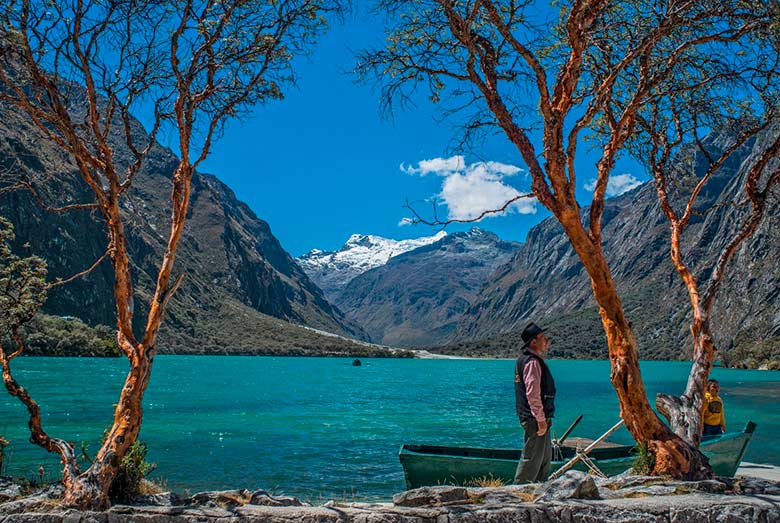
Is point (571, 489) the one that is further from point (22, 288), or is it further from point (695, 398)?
point (22, 288)

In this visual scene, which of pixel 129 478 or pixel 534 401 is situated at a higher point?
pixel 534 401

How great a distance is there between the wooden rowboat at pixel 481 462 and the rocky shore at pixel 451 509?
607cm

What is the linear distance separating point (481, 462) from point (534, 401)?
4.74 meters

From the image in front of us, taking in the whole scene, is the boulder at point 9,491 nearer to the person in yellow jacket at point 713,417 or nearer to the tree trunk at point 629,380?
the tree trunk at point 629,380

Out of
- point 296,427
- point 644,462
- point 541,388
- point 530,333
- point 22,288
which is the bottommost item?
point 296,427

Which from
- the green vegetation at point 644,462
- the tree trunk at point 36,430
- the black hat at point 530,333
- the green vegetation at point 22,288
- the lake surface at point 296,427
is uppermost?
the green vegetation at point 22,288

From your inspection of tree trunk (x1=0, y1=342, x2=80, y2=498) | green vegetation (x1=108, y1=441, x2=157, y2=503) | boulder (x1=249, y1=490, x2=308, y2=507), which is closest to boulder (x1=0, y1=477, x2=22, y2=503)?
tree trunk (x1=0, y1=342, x2=80, y2=498)

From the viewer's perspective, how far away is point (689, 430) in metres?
8.17

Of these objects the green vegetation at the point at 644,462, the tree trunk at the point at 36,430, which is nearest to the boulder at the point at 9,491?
the tree trunk at the point at 36,430

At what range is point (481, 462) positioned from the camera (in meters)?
12.2

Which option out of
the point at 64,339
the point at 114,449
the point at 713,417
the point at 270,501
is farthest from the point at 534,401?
the point at 64,339

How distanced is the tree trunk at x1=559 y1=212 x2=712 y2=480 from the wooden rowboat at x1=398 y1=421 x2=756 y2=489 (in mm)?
4821

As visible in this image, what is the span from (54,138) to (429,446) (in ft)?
29.7

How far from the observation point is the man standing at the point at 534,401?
26.2 ft
